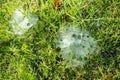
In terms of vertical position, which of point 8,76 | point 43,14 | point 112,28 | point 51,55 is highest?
point 43,14

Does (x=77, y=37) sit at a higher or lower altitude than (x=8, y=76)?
higher

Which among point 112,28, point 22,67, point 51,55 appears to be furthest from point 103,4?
point 22,67

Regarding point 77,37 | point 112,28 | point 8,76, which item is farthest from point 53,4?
point 8,76

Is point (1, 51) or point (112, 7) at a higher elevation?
point (112, 7)

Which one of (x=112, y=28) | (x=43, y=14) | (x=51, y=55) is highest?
(x=43, y=14)

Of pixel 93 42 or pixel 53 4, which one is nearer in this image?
pixel 93 42

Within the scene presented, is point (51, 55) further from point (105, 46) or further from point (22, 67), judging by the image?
point (105, 46)
